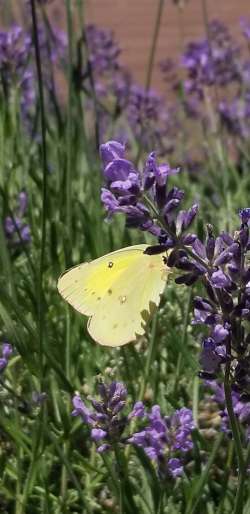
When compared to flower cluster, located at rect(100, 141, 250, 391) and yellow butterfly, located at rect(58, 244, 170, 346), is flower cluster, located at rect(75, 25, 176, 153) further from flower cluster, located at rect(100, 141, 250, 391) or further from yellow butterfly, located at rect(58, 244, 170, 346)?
flower cluster, located at rect(100, 141, 250, 391)

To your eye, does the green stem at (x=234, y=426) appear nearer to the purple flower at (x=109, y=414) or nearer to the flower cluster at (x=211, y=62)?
the purple flower at (x=109, y=414)

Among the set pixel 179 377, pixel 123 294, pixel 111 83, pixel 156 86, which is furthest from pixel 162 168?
pixel 156 86

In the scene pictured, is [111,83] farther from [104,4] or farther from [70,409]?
[104,4]

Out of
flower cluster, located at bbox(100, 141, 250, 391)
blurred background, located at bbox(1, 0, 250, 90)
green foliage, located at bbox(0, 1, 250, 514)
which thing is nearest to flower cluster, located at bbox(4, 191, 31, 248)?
green foliage, located at bbox(0, 1, 250, 514)

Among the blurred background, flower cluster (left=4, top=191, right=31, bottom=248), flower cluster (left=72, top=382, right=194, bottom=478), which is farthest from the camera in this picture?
the blurred background

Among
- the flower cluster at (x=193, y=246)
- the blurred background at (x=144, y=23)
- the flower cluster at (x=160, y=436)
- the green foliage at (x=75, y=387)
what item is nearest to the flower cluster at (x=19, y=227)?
the green foliage at (x=75, y=387)

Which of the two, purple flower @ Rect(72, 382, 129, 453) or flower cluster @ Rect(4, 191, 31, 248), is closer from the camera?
purple flower @ Rect(72, 382, 129, 453)
